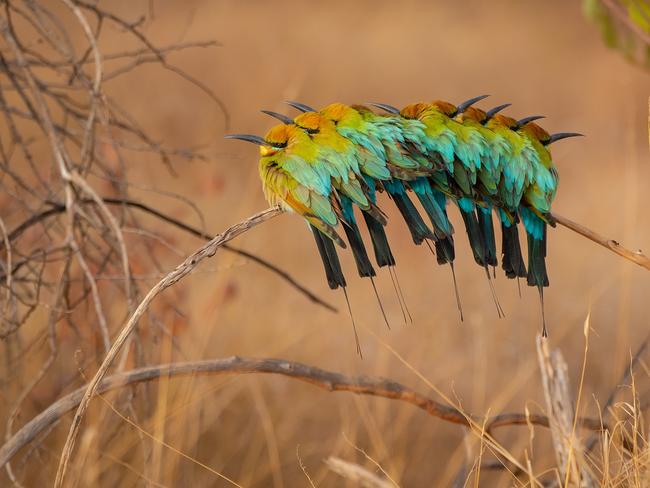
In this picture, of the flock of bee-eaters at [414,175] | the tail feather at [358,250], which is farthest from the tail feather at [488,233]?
the tail feather at [358,250]

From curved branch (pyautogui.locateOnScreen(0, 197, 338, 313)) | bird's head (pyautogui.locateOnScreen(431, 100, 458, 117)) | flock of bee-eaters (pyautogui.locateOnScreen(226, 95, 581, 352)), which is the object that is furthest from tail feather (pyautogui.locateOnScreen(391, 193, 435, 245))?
curved branch (pyautogui.locateOnScreen(0, 197, 338, 313))

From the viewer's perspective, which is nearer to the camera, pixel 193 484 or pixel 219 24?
pixel 193 484

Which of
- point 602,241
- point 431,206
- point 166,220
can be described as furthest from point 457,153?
point 166,220

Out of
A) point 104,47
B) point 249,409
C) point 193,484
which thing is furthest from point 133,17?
point 193,484

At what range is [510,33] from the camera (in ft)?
16.0

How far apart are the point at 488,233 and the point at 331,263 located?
146mm

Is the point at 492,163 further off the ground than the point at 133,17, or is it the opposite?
the point at 133,17

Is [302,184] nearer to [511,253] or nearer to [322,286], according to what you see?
[511,253]

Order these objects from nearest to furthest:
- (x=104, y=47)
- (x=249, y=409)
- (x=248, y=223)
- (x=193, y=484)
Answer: (x=248, y=223), (x=193, y=484), (x=249, y=409), (x=104, y=47)

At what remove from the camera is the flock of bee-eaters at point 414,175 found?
723 mm

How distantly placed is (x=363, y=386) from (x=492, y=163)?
11.1 inches

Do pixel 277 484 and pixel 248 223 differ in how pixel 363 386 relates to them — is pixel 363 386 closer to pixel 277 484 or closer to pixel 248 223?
pixel 248 223

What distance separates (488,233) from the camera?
0.78 m

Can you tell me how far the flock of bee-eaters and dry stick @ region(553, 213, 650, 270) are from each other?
0.7 inches
